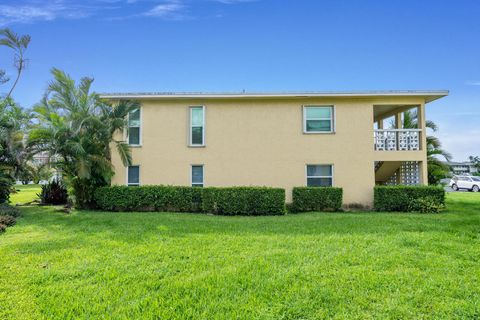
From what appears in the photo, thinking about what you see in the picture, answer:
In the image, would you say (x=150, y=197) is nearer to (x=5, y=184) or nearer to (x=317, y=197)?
(x=5, y=184)

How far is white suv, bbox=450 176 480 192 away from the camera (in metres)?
29.6

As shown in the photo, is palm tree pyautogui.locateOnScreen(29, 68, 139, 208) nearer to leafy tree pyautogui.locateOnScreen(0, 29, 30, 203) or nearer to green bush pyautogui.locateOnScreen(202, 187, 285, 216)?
leafy tree pyautogui.locateOnScreen(0, 29, 30, 203)

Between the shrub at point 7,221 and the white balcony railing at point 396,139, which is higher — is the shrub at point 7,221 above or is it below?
below

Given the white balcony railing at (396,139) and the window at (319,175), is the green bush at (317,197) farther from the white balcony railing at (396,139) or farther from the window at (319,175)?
the white balcony railing at (396,139)

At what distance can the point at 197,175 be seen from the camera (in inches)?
568

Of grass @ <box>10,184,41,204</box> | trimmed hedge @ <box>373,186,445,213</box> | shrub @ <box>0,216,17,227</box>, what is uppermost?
trimmed hedge @ <box>373,186,445,213</box>

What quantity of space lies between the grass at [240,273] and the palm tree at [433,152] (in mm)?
9869

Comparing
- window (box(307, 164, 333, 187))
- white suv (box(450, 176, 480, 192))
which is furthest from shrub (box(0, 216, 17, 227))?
white suv (box(450, 176, 480, 192))

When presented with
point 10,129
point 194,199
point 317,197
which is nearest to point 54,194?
point 10,129

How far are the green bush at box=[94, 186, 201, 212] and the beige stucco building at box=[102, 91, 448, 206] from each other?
3.71ft

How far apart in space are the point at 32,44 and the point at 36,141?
16.6ft

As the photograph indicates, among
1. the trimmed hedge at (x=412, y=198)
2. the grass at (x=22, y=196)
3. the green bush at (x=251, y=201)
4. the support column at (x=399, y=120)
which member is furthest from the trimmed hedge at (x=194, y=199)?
the support column at (x=399, y=120)

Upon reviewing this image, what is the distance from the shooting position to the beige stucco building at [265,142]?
1405 centimetres

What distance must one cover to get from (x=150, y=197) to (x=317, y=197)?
736 centimetres
